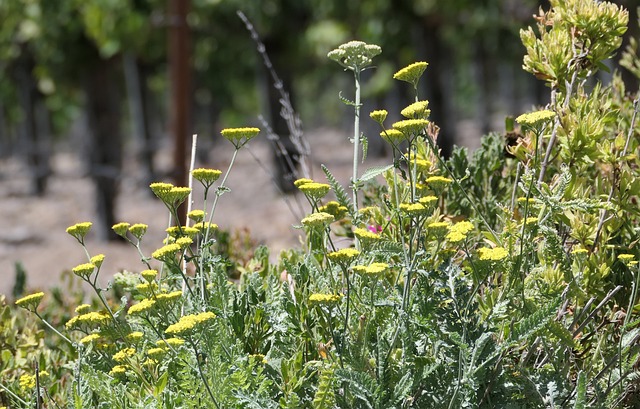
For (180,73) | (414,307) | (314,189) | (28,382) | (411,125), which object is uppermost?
(411,125)

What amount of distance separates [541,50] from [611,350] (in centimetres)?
76

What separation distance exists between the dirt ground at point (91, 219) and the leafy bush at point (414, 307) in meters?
3.94

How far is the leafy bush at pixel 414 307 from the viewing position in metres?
1.58

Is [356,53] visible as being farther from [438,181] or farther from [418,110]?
[438,181]

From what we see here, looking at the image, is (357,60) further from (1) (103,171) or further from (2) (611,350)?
(1) (103,171)

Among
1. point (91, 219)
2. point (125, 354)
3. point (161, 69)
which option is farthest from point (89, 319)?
point (161, 69)

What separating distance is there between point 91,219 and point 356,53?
12266 mm

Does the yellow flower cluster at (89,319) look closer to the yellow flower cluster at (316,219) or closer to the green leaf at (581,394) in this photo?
the yellow flower cluster at (316,219)

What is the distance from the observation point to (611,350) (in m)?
1.86

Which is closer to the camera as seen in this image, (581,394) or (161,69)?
(581,394)

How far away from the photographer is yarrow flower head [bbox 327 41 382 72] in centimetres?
188

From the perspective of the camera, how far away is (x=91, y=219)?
13.6 meters

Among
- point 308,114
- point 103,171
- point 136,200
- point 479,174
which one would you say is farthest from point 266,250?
point 308,114

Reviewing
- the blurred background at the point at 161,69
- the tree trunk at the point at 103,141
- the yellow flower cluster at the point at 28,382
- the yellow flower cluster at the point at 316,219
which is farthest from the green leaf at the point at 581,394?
the tree trunk at the point at 103,141
